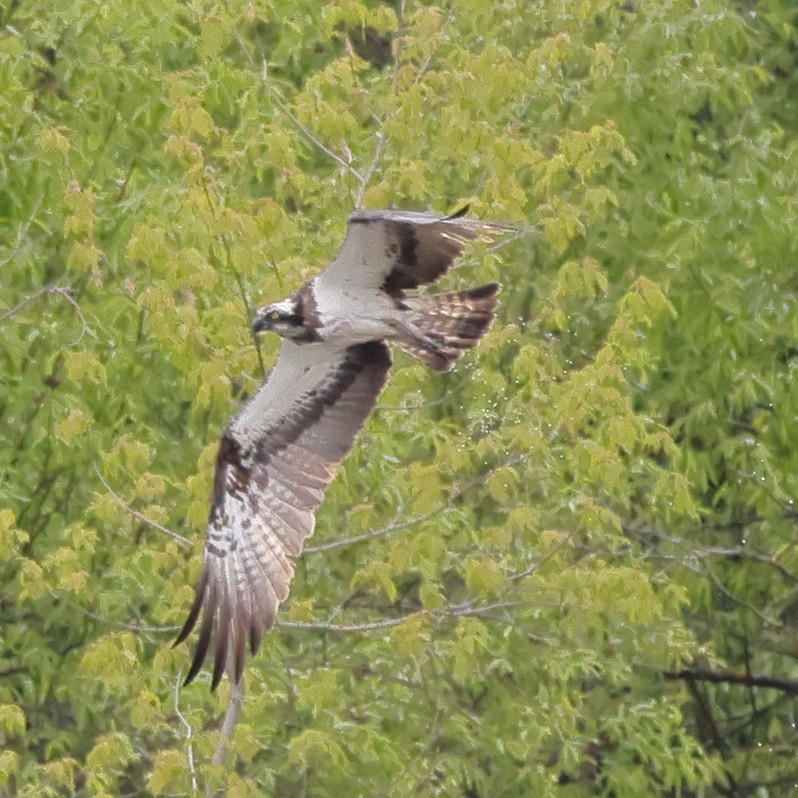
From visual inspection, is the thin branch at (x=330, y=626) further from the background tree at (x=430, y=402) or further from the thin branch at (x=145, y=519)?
the thin branch at (x=145, y=519)

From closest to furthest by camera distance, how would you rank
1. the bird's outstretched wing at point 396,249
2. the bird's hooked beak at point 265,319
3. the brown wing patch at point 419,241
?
the brown wing patch at point 419,241, the bird's outstretched wing at point 396,249, the bird's hooked beak at point 265,319

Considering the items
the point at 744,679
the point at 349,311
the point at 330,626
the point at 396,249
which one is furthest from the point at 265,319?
the point at 744,679

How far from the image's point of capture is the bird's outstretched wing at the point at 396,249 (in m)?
9.36

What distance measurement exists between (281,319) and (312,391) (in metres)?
0.63

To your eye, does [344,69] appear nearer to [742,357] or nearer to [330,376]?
[330,376]

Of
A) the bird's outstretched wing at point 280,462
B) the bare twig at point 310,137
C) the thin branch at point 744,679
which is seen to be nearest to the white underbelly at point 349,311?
the bird's outstretched wing at point 280,462

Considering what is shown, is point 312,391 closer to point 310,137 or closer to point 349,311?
point 349,311

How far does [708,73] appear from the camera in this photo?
1297 cm

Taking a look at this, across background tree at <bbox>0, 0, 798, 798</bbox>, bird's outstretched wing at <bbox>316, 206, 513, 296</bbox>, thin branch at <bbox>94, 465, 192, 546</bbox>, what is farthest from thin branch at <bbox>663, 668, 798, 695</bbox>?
bird's outstretched wing at <bbox>316, 206, 513, 296</bbox>

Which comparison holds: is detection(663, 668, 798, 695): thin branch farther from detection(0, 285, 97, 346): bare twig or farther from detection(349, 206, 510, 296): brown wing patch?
detection(349, 206, 510, 296): brown wing patch

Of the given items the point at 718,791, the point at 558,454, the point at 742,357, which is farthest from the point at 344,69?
the point at 718,791

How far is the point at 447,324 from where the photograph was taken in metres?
10.1

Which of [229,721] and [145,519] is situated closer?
[229,721]

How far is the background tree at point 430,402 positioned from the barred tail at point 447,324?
1.59ft
